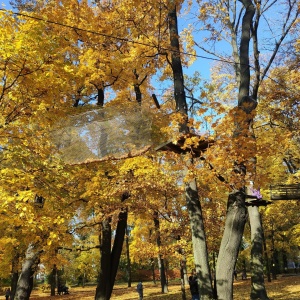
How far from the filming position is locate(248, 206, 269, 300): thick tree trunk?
10.7 m

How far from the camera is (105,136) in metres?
6.44

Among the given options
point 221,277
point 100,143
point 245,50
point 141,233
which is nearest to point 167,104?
point 245,50

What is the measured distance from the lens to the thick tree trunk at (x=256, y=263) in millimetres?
10695

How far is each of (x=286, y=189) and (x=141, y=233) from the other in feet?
51.1

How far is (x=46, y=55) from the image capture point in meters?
5.96

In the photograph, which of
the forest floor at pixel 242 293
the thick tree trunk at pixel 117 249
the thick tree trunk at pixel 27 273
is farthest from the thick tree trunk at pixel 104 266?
the forest floor at pixel 242 293

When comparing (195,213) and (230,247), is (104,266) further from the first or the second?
(230,247)

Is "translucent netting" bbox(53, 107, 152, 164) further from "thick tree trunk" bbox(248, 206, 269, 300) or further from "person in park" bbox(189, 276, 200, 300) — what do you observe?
"thick tree trunk" bbox(248, 206, 269, 300)

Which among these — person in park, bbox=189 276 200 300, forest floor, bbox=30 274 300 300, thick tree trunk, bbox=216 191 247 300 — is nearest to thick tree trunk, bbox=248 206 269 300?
person in park, bbox=189 276 200 300

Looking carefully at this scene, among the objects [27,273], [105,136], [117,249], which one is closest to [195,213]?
[105,136]

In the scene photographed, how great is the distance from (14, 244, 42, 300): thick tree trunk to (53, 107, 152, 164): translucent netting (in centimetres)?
523

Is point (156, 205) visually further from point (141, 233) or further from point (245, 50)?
point (141, 233)

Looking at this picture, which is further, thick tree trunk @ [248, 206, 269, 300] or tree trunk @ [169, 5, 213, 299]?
thick tree trunk @ [248, 206, 269, 300]

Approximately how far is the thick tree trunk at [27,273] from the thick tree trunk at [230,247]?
681 centimetres
